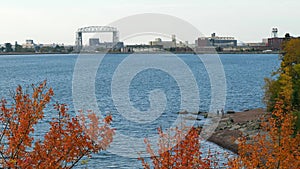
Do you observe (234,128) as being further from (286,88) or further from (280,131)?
(280,131)

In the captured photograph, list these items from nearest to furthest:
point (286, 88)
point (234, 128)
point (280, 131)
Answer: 1. point (280, 131)
2. point (286, 88)
3. point (234, 128)

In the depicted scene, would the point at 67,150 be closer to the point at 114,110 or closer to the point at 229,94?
the point at 114,110

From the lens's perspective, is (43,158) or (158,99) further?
(158,99)

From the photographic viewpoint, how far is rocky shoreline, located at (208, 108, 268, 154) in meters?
44.1

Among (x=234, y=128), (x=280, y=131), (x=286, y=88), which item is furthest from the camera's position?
(x=234, y=128)

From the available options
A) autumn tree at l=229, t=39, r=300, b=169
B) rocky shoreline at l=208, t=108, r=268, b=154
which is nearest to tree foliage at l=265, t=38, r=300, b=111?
autumn tree at l=229, t=39, r=300, b=169

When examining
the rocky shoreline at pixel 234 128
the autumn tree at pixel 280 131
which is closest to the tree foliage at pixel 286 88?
the autumn tree at pixel 280 131

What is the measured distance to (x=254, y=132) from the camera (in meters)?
46.4

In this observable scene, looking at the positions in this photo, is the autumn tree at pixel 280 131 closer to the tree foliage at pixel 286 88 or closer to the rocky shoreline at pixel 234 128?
the tree foliage at pixel 286 88

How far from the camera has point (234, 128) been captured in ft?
165

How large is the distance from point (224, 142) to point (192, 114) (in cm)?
1637

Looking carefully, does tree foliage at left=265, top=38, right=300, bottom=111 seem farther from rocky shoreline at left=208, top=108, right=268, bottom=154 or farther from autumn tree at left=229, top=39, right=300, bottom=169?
rocky shoreline at left=208, top=108, right=268, bottom=154

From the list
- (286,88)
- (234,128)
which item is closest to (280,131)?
(286,88)

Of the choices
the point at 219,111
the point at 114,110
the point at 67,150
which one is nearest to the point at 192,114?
the point at 219,111
